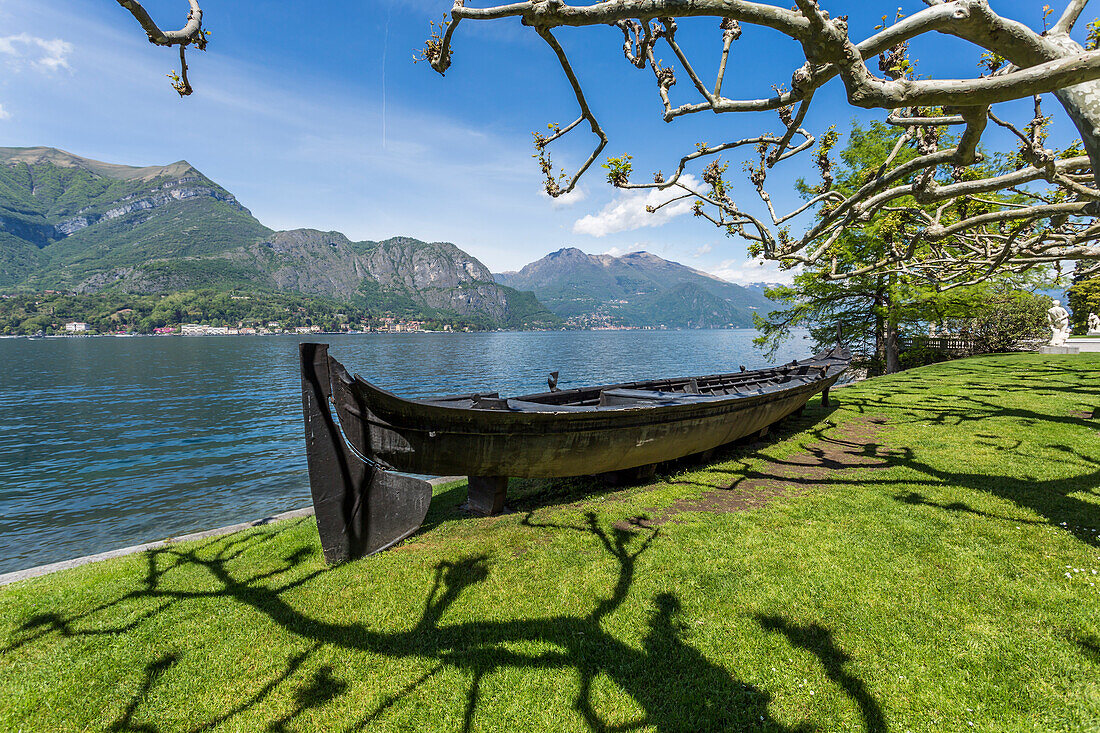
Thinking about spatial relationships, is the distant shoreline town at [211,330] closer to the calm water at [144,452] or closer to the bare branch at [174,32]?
the calm water at [144,452]

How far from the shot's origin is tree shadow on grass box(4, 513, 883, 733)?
10.1 feet

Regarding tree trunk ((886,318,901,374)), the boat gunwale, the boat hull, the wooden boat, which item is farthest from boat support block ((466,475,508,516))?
tree trunk ((886,318,901,374))

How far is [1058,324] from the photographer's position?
27.7 metres

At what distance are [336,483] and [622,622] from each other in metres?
Result: 3.82

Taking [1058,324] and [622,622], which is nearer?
[622,622]

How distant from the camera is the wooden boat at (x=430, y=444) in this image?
5434 millimetres

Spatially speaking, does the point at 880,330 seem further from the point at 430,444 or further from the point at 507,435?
the point at 430,444

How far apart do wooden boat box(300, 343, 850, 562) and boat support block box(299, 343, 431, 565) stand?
12 millimetres

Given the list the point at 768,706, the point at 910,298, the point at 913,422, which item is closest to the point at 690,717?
the point at 768,706

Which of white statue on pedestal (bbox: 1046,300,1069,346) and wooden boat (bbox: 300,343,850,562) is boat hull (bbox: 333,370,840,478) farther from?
white statue on pedestal (bbox: 1046,300,1069,346)

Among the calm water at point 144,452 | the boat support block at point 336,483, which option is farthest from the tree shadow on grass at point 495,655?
the calm water at point 144,452

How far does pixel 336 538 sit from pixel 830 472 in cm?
825

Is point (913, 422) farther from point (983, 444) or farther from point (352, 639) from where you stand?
point (352, 639)

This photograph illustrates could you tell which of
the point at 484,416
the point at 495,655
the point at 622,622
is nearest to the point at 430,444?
the point at 484,416
